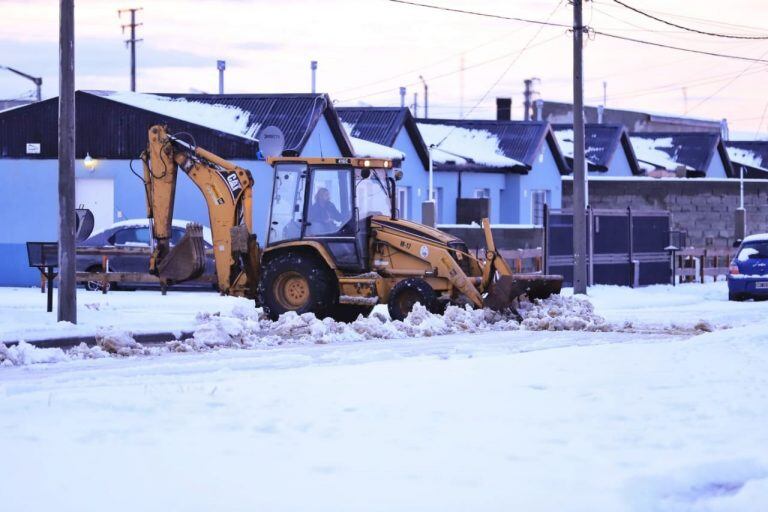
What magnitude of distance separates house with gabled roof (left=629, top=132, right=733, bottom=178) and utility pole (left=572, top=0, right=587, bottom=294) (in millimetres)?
33078

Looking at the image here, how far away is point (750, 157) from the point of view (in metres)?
75.7

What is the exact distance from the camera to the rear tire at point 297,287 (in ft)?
69.8

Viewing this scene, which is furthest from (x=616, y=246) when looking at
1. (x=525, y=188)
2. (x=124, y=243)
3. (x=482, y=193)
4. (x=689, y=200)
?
(x=689, y=200)

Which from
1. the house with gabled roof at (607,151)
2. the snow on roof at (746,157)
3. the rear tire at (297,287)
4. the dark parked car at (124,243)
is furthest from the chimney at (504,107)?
the rear tire at (297,287)

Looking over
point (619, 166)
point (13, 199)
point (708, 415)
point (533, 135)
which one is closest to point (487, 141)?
point (533, 135)

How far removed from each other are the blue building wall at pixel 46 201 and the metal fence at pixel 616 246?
23.3 ft

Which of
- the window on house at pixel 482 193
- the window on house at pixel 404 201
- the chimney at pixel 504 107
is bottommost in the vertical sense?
the window on house at pixel 404 201

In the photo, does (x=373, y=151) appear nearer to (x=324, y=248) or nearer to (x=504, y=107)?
(x=324, y=248)

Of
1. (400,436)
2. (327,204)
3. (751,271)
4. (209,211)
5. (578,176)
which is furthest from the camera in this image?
(578,176)

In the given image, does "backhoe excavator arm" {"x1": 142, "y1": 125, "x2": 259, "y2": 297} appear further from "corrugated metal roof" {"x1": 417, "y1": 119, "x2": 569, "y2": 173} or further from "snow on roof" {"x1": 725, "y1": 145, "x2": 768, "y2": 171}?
"snow on roof" {"x1": 725, "y1": 145, "x2": 768, "y2": 171}

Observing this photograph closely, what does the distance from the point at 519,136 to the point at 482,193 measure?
2852 millimetres

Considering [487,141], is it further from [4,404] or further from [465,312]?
[4,404]

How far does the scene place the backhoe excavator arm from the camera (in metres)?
22.0

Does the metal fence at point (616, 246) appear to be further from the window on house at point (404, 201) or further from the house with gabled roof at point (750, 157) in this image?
the house with gabled roof at point (750, 157)
